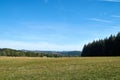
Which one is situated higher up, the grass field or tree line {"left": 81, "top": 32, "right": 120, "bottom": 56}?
tree line {"left": 81, "top": 32, "right": 120, "bottom": 56}

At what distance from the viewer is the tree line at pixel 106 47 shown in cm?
11425

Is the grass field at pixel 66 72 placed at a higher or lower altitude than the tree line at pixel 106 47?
lower

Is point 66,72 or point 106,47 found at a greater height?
point 106,47

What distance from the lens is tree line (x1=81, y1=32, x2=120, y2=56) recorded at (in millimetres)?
114250

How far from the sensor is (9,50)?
18900 centimetres

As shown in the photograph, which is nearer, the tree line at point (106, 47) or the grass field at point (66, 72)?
the grass field at point (66, 72)

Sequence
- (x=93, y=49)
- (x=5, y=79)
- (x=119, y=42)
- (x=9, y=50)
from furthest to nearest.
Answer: (x=9, y=50) < (x=93, y=49) < (x=119, y=42) < (x=5, y=79)

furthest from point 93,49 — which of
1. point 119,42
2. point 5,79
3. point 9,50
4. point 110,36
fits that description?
point 5,79

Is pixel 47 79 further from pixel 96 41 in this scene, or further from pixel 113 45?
pixel 96 41

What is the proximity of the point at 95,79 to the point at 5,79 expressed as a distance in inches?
338

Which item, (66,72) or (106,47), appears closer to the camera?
(66,72)

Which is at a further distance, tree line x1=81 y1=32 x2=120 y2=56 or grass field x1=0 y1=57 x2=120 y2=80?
tree line x1=81 y1=32 x2=120 y2=56

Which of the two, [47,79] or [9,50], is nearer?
[47,79]

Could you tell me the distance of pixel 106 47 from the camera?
399 ft
